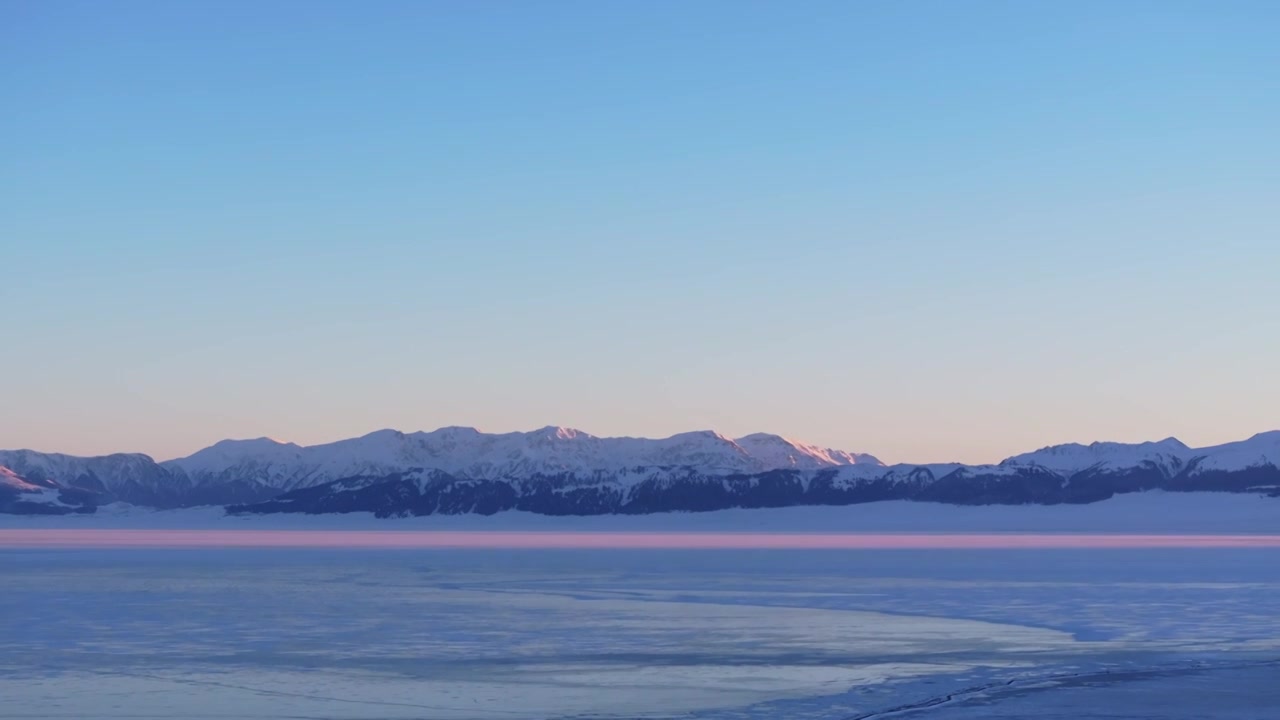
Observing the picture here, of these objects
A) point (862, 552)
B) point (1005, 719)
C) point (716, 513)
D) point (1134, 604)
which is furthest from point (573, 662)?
point (716, 513)

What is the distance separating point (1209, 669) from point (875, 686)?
4.96 meters

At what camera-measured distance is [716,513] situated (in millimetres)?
183125

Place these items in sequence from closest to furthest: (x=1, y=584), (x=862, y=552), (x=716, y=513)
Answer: (x=1, y=584) → (x=862, y=552) → (x=716, y=513)

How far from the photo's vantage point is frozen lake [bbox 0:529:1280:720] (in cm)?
1741

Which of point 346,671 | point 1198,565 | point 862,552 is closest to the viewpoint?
point 346,671

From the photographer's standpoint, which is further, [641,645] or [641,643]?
[641,643]

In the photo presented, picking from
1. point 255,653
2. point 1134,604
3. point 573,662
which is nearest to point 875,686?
point 573,662

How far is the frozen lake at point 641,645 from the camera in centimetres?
Answer: 1741

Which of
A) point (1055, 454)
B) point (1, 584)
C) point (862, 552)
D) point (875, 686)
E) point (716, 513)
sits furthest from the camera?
point (1055, 454)

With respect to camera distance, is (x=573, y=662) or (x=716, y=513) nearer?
(x=573, y=662)

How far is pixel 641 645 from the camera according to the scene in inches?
918

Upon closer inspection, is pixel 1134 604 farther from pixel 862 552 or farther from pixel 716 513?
pixel 716 513

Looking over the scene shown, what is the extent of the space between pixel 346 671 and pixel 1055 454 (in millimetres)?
186185

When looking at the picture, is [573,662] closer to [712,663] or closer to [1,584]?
[712,663]
